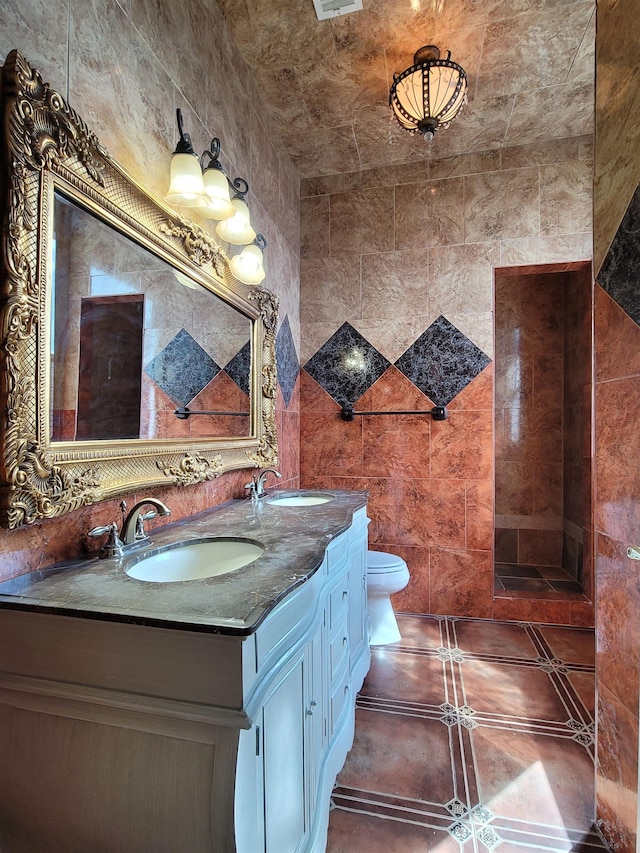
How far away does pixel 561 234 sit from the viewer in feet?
8.59

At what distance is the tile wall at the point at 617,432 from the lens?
1.10 metres

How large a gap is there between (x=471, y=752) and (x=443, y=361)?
6.73ft

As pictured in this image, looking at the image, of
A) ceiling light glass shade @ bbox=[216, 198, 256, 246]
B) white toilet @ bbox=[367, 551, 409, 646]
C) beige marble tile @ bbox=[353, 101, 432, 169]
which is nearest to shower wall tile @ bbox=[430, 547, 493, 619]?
white toilet @ bbox=[367, 551, 409, 646]

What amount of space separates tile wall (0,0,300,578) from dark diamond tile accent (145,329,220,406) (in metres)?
0.06

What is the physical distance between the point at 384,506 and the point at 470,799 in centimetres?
162

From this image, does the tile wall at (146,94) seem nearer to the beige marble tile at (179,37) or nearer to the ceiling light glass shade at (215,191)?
the beige marble tile at (179,37)

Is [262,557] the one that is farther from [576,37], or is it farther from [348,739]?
[576,37]

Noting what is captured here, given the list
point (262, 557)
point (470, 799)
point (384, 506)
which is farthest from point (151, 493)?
point (384, 506)

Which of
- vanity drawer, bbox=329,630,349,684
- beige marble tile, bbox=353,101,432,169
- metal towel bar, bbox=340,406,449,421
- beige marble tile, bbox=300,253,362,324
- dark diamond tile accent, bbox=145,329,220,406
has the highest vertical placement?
beige marble tile, bbox=353,101,432,169

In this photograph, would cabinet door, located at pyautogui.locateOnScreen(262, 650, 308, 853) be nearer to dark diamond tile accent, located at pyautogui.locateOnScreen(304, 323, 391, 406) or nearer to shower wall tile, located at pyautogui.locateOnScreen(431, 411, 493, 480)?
shower wall tile, located at pyautogui.locateOnScreen(431, 411, 493, 480)

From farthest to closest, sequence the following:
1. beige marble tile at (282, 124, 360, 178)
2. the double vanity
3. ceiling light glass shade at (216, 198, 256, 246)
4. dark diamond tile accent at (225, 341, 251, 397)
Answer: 1. beige marble tile at (282, 124, 360, 178)
2. dark diamond tile accent at (225, 341, 251, 397)
3. ceiling light glass shade at (216, 198, 256, 246)
4. the double vanity

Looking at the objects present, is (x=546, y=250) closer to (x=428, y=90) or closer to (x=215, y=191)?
(x=428, y=90)

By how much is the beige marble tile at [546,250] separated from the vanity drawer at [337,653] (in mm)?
2411

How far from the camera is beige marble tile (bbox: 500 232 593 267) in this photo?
2.60 m
